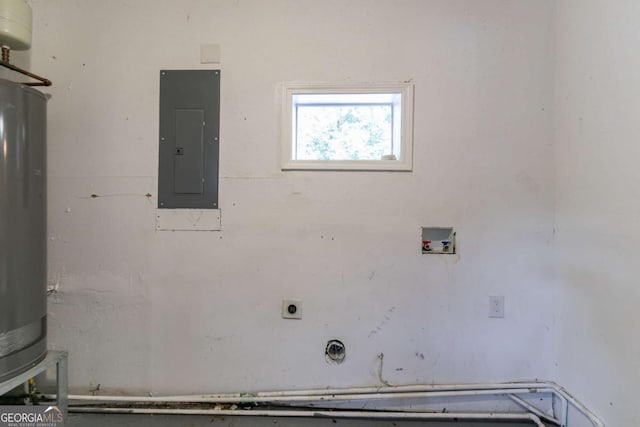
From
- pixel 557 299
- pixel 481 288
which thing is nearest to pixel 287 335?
pixel 481 288

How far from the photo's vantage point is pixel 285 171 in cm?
142

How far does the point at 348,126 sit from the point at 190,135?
0.89 meters

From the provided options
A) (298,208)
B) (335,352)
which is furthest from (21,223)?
(335,352)

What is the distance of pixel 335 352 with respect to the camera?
4.66 feet

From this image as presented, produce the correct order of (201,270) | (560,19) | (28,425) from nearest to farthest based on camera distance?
1. (28,425)
2. (560,19)
3. (201,270)

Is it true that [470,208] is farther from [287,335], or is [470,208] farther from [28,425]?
[28,425]

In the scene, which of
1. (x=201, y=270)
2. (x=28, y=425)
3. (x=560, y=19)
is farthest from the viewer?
(x=201, y=270)

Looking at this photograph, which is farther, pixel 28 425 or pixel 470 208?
pixel 470 208

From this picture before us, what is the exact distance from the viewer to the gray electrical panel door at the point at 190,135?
1.42m

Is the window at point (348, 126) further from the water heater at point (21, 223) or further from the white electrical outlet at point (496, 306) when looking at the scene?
the water heater at point (21, 223)

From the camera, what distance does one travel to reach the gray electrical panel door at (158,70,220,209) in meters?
1.42

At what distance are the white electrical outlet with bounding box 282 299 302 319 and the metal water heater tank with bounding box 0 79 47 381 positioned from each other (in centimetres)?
106

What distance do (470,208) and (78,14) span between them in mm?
2388

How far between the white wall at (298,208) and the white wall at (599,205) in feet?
0.28
